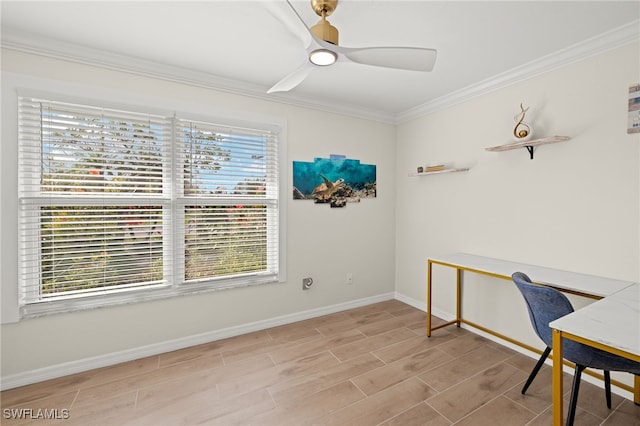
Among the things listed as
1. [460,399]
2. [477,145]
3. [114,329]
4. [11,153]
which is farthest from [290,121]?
[460,399]

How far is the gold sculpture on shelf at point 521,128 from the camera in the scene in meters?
2.45

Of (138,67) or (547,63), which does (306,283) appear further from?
(547,63)

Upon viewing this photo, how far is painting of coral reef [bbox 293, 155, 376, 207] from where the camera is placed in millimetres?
3223

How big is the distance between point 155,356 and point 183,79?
2.48 metres

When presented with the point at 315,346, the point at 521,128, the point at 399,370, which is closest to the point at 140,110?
the point at 315,346

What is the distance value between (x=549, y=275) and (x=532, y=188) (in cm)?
77

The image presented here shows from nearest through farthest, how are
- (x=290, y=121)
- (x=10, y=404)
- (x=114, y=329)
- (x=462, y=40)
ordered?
(x=10, y=404), (x=462, y=40), (x=114, y=329), (x=290, y=121)

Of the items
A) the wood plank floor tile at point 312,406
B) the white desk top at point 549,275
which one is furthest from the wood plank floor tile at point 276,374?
the white desk top at point 549,275

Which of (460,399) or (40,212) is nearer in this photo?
(460,399)

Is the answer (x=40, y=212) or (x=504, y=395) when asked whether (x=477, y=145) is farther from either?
(x=40, y=212)

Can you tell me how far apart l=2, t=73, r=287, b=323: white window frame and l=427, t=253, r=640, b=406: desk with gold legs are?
1815 millimetres

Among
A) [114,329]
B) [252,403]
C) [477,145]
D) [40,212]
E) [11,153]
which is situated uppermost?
[477,145]

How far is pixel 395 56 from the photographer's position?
5.38 ft

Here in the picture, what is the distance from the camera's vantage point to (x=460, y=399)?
196 centimetres
